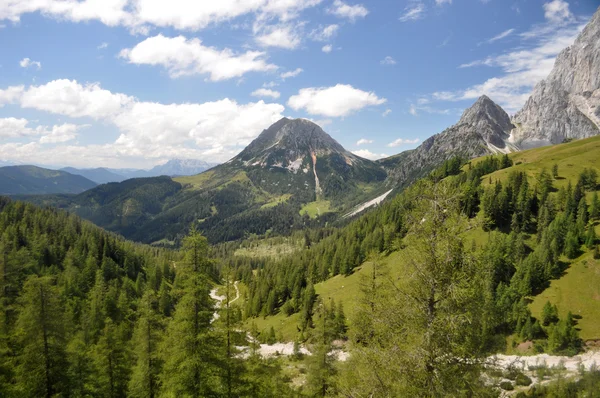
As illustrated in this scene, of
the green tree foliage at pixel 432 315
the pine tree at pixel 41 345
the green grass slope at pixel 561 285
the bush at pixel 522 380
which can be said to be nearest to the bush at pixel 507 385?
the bush at pixel 522 380

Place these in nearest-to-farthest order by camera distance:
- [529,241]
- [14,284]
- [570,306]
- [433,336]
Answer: [433,336], [14,284], [570,306], [529,241]

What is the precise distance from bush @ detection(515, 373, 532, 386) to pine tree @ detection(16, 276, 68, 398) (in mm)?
55834

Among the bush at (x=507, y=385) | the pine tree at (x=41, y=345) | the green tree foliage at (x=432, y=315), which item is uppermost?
the green tree foliage at (x=432, y=315)

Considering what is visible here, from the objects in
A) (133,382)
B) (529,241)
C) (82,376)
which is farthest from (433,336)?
(529,241)

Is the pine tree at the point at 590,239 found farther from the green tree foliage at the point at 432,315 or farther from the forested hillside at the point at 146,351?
the green tree foliage at the point at 432,315

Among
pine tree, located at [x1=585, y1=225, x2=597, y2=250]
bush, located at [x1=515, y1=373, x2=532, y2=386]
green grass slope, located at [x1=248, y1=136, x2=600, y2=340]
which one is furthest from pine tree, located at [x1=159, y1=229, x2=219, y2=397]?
pine tree, located at [x1=585, y1=225, x2=597, y2=250]

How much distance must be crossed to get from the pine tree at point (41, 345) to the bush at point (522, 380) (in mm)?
55834

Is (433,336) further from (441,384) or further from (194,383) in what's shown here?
(194,383)

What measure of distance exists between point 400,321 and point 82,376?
94.0ft

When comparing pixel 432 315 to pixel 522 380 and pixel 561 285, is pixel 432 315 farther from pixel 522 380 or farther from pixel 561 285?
pixel 561 285

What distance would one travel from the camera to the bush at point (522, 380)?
4319cm

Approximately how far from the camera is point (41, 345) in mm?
22078

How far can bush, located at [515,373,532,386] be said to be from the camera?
4319 centimetres

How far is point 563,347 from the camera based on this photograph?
5706 cm
